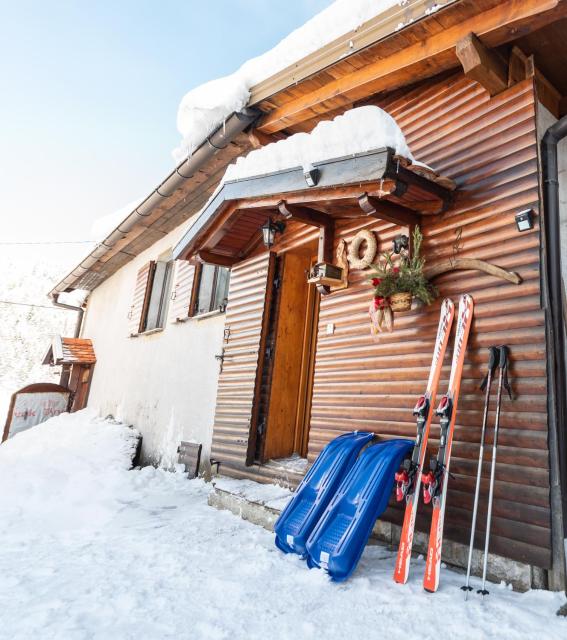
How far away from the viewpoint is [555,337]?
9.60ft

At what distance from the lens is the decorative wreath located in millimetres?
4254

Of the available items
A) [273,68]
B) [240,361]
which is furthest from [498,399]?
[273,68]

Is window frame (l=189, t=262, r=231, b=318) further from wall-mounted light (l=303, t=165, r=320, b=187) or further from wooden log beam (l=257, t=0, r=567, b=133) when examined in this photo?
wall-mounted light (l=303, t=165, r=320, b=187)

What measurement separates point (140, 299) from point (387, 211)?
24.5ft

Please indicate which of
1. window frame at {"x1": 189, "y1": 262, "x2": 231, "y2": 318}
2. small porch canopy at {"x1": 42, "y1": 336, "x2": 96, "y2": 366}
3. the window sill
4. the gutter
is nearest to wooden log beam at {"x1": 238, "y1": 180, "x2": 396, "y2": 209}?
the gutter

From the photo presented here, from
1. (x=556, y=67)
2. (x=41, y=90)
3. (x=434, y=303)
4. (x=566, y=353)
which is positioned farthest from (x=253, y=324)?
(x=41, y=90)

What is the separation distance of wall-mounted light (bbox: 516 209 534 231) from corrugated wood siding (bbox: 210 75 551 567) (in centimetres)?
5

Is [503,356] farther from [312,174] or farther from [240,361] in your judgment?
[240,361]

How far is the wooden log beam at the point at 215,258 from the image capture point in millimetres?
6014

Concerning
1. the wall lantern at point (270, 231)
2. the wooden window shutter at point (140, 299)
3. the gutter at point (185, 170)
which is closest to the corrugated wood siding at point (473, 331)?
the wall lantern at point (270, 231)

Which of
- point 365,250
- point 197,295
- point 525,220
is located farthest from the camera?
point 197,295

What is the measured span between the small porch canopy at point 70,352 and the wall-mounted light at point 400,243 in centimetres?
1059

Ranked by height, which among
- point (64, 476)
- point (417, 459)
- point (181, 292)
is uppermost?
point (181, 292)

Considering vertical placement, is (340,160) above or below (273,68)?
below
